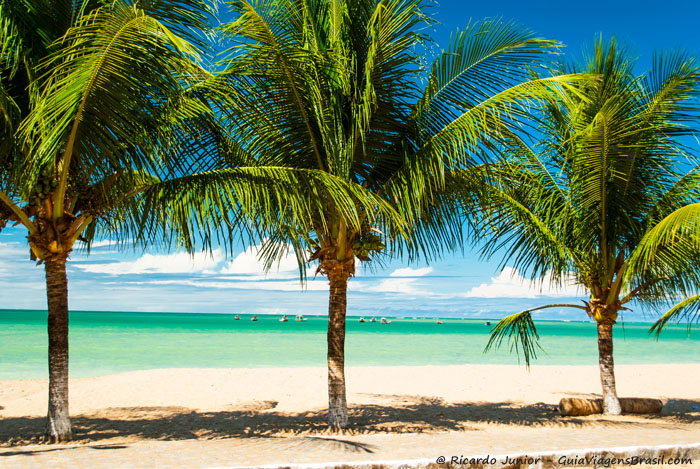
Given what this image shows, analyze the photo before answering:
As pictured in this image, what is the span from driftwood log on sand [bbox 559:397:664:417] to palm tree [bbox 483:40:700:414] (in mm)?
207

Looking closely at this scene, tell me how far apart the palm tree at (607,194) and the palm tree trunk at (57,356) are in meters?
5.45

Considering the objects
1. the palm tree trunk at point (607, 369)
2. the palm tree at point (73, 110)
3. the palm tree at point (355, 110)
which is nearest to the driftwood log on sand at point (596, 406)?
the palm tree trunk at point (607, 369)

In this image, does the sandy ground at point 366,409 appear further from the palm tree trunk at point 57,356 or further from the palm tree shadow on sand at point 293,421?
the palm tree trunk at point 57,356

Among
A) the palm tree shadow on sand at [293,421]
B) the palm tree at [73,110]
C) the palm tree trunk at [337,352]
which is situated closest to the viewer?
the palm tree at [73,110]

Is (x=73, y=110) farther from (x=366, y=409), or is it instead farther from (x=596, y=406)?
(x=596, y=406)

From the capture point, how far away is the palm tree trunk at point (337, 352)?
23.6 ft

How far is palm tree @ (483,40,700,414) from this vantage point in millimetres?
7914

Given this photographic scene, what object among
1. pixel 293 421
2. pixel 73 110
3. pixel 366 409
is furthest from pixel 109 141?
pixel 366 409

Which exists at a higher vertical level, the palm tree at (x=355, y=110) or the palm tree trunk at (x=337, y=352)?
the palm tree at (x=355, y=110)

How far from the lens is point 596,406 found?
8.84m

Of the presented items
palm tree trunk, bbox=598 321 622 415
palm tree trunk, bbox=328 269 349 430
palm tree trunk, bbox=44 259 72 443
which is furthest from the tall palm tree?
palm tree trunk, bbox=598 321 622 415

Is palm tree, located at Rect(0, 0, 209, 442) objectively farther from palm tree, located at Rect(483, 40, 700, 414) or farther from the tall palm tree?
palm tree, located at Rect(483, 40, 700, 414)

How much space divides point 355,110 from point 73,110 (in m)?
3.22

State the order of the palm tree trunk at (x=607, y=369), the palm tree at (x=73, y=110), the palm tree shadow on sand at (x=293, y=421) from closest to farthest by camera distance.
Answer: the palm tree at (x=73, y=110)
the palm tree shadow on sand at (x=293, y=421)
the palm tree trunk at (x=607, y=369)
